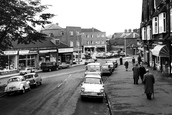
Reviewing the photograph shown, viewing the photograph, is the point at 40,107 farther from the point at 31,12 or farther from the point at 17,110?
the point at 31,12

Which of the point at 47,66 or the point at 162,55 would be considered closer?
the point at 162,55

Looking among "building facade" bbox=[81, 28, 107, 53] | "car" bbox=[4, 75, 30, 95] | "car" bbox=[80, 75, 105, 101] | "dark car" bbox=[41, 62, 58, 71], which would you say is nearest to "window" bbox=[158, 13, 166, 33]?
"car" bbox=[80, 75, 105, 101]

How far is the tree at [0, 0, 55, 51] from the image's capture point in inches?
756

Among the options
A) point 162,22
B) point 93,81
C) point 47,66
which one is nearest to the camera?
point 93,81

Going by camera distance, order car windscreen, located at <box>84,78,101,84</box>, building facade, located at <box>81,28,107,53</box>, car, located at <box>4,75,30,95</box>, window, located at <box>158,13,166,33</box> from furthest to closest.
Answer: building facade, located at <box>81,28,107,53</box>
window, located at <box>158,13,166,33</box>
car, located at <box>4,75,30,95</box>
car windscreen, located at <box>84,78,101,84</box>

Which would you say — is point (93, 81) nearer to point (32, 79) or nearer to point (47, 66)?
point (32, 79)

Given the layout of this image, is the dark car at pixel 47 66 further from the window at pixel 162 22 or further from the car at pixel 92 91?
the car at pixel 92 91

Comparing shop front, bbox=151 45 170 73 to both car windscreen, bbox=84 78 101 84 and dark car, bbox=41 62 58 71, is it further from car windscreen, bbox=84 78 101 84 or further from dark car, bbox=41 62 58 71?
dark car, bbox=41 62 58 71

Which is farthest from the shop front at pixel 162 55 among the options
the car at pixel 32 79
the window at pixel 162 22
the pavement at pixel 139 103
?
the car at pixel 32 79

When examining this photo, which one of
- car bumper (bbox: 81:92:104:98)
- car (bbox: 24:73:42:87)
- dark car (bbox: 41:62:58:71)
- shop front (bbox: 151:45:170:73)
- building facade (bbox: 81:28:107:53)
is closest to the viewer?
car bumper (bbox: 81:92:104:98)

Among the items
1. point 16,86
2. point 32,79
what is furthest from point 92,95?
point 32,79

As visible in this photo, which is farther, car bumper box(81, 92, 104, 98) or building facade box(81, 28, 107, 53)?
building facade box(81, 28, 107, 53)

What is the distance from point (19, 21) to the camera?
21.6 m

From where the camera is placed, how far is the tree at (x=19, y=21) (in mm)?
19203
